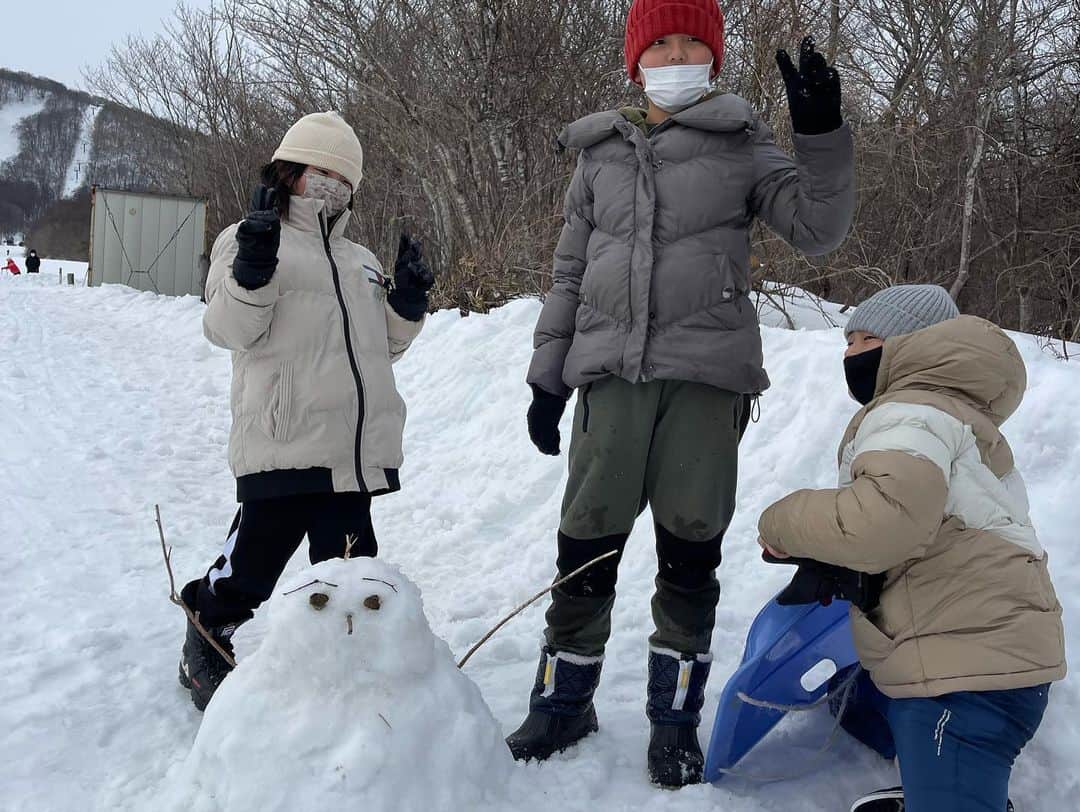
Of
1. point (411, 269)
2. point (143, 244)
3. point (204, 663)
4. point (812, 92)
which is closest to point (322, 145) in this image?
point (411, 269)

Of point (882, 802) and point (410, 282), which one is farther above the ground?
point (410, 282)

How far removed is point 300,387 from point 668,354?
105cm

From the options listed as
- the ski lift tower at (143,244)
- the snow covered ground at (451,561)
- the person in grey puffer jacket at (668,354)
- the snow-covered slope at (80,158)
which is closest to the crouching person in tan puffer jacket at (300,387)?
the snow covered ground at (451,561)

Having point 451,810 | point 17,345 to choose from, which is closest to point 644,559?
point 451,810

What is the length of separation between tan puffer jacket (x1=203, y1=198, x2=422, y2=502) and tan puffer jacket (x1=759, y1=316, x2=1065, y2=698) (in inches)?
46.4

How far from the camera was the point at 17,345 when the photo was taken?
9.56 meters

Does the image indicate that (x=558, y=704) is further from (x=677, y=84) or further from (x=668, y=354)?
(x=677, y=84)

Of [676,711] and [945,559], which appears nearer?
[945,559]

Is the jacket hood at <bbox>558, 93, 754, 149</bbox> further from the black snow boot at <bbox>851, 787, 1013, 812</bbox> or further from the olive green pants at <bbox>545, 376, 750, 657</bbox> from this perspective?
the black snow boot at <bbox>851, 787, 1013, 812</bbox>

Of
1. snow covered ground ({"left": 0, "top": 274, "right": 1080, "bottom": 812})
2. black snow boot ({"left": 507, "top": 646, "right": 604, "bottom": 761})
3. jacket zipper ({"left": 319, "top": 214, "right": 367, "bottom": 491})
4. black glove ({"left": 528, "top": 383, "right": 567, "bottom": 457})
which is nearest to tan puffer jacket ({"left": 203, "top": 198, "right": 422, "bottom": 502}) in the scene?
jacket zipper ({"left": 319, "top": 214, "right": 367, "bottom": 491})

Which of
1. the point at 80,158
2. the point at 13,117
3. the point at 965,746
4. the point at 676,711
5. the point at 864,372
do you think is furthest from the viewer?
the point at 13,117

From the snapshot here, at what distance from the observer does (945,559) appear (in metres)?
1.79

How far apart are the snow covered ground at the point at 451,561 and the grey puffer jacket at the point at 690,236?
3.36 feet

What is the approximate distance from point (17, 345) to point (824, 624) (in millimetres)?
10185
